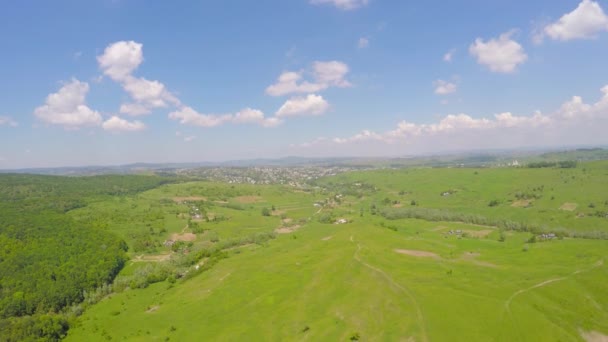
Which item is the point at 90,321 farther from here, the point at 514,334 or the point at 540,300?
the point at 540,300

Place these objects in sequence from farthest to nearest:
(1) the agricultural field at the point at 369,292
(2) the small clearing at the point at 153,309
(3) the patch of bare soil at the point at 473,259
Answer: (3) the patch of bare soil at the point at 473,259 < (2) the small clearing at the point at 153,309 < (1) the agricultural field at the point at 369,292

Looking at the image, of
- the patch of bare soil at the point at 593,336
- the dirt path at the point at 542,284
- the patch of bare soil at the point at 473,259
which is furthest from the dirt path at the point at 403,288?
the patch of bare soil at the point at 473,259

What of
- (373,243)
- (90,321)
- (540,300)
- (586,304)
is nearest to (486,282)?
(540,300)

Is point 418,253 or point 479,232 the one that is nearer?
point 418,253

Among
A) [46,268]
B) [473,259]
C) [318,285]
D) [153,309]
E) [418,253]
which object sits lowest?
[153,309]

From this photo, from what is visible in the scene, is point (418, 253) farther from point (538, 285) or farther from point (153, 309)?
point (153, 309)

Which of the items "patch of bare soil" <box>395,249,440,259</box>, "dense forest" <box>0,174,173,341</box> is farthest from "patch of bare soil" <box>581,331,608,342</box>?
"dense forest" <box>0,174,173,341</box>

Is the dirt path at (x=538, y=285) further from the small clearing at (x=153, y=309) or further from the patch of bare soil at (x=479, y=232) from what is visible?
the small clearing at (x=153, y=309)

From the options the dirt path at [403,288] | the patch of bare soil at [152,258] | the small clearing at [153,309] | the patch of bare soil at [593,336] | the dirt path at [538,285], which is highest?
the dirt path at [538,285]

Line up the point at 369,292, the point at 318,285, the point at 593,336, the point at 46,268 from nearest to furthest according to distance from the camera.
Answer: the point at 593,336, the point at 369,292, the point at 318,285, the point at 46,268

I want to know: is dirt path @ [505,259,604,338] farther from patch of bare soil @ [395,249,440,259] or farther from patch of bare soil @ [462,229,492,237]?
patch of bare soil @ [462,229,492,237]

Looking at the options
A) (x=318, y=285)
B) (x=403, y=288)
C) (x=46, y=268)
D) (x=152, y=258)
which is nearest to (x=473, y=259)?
(x=403, y=288)
